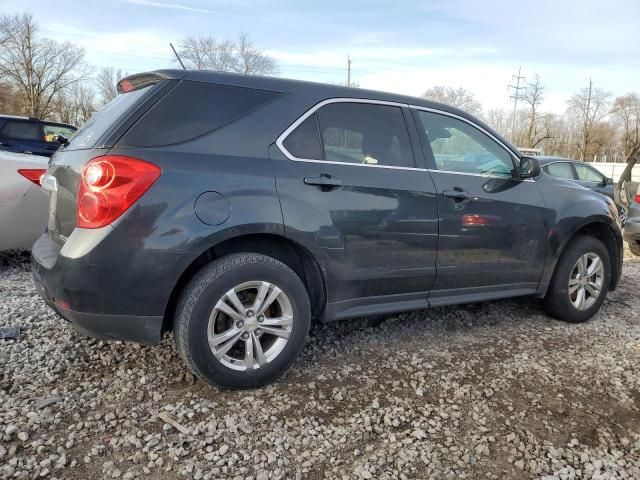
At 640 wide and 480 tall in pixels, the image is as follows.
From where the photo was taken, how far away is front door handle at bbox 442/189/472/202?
3.39 m

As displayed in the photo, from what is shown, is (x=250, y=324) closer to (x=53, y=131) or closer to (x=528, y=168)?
(x=528, y=168)

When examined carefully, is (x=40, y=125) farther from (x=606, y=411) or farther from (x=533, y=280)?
(x=606, y=411)

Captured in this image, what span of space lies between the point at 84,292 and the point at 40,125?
413 inches

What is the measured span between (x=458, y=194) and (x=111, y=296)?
2273 mm

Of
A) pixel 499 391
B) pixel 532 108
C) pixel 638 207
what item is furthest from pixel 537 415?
pixel 532 108

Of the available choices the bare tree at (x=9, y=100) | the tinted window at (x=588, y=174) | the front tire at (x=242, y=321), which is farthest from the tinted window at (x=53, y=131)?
the bare tree at (x=9, y=100)

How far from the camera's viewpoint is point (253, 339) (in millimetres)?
2793

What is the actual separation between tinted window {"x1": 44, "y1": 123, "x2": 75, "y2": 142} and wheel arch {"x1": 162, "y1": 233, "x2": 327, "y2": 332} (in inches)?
391

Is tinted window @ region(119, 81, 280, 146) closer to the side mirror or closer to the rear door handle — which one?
the rear door handle

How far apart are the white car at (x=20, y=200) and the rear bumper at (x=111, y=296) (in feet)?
8.53

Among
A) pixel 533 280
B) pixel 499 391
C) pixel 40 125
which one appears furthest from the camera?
pixel 40 125

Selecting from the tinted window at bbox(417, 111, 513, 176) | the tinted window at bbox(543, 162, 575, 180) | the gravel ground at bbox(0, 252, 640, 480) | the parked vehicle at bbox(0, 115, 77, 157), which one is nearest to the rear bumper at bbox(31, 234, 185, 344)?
the gravel ground at bbox(0, 252, 640, 480)

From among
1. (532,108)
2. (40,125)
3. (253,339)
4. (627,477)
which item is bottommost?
(627,477)

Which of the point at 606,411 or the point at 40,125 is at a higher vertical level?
the point at 40,125
